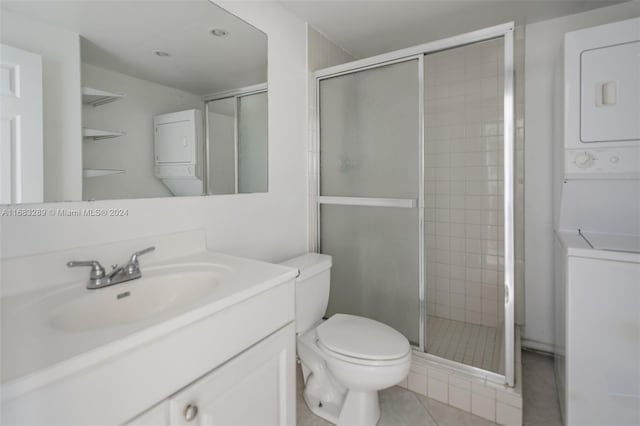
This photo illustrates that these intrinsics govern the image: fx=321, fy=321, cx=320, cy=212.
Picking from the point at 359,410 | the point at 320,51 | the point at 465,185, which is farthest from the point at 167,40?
the point at 465,185

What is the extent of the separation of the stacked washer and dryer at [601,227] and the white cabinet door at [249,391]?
129cm

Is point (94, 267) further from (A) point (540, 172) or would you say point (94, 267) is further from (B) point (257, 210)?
(A) point (540, 172)

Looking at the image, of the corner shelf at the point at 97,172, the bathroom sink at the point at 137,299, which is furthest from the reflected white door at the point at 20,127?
the bathroom sink at the point at 137,299

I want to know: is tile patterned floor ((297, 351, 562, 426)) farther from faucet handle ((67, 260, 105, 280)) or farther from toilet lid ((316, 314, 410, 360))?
faucet handle ((67, 260, 105, 280))

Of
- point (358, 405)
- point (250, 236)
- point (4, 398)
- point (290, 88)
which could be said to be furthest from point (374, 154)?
point (4, 398)

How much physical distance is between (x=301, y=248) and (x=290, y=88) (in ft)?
3.42

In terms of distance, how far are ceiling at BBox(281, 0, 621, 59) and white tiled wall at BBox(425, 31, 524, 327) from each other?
0.94 feet

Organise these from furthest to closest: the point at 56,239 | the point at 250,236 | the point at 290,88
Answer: the point at 290,88, the point at 250,236, the point at 56,239

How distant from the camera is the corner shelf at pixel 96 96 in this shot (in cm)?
110

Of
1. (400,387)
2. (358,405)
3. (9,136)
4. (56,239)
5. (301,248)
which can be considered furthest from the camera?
(301,248)

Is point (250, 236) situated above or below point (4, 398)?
above

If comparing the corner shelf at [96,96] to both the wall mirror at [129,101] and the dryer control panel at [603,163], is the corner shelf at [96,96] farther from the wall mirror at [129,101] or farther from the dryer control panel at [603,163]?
the dryer control panel at [603,163]

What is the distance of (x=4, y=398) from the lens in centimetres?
52

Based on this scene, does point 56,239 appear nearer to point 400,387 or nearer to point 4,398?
point 4,398
